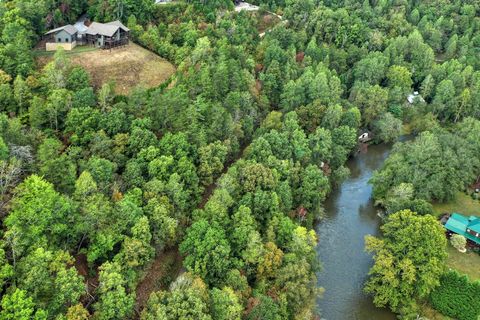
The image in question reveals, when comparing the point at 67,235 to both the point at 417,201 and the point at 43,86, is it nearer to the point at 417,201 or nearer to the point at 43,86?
the point at 43,86

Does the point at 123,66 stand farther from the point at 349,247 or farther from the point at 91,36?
the point at 349,247

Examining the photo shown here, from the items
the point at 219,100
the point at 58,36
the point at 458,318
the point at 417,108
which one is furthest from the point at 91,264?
the point at 417,108

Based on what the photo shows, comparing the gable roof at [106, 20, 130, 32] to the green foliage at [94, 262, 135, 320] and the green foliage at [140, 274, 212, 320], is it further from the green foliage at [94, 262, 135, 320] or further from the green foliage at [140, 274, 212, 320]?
the green foliage at [140, 274, 212, 320]

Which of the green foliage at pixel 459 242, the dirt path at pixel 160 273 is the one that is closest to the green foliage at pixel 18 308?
the dirt path at pixel 160 273

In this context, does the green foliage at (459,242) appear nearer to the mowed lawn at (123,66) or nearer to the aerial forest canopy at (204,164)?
the aerial forest canopy at (204,164)

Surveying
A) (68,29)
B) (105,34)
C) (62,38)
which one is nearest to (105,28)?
(105,34)

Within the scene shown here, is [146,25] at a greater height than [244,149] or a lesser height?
greater

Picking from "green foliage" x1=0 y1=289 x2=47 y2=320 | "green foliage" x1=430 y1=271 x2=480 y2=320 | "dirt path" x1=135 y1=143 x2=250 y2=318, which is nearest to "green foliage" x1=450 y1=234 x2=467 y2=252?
"green foliage" x1=430 y1=271 x2=480 y2=320
